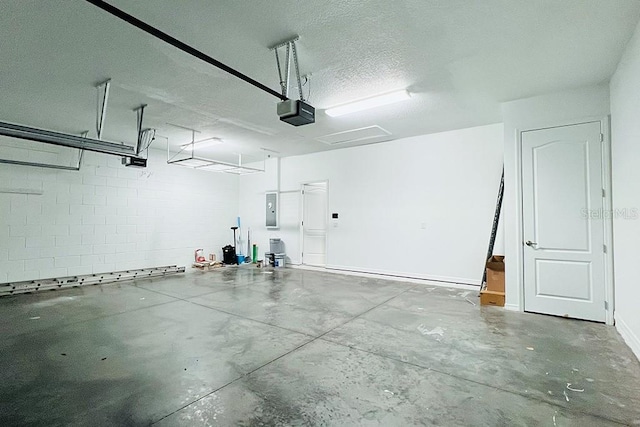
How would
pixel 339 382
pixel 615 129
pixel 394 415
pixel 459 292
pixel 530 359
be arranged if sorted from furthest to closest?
pixel 459 292 < pixel 615 129 < pixel 530 359 < pixel 339 382 < pixel 394 415

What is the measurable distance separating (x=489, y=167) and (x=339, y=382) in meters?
4.79

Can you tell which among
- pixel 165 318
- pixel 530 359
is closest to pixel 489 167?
pixel 530 359

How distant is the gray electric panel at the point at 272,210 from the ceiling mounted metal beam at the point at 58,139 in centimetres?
415

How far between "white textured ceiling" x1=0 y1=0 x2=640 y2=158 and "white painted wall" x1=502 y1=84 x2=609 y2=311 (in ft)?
0.77

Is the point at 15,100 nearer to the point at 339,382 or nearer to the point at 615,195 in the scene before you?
the point at 339,382

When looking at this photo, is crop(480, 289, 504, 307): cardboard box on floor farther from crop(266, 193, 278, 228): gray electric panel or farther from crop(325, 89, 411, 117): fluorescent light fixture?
crop(266, 193, 278, 228): gray electric panel

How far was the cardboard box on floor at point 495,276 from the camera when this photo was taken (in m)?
4.44

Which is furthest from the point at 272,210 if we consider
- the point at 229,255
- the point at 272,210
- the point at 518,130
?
the point at 518,130

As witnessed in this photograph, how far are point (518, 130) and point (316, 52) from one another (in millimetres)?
3138

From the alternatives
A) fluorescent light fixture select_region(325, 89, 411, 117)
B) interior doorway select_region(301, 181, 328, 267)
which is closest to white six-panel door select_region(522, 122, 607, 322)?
fluorescent light fixture select_region(325, 89, 411, 117)

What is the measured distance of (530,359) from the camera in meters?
2.79

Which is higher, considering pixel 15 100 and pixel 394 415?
pixel 15 100

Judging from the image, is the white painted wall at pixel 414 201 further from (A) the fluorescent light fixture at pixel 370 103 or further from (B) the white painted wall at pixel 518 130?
(A) the fluorescent light fixture at pixel 370 103

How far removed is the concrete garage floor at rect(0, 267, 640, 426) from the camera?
2.03m
